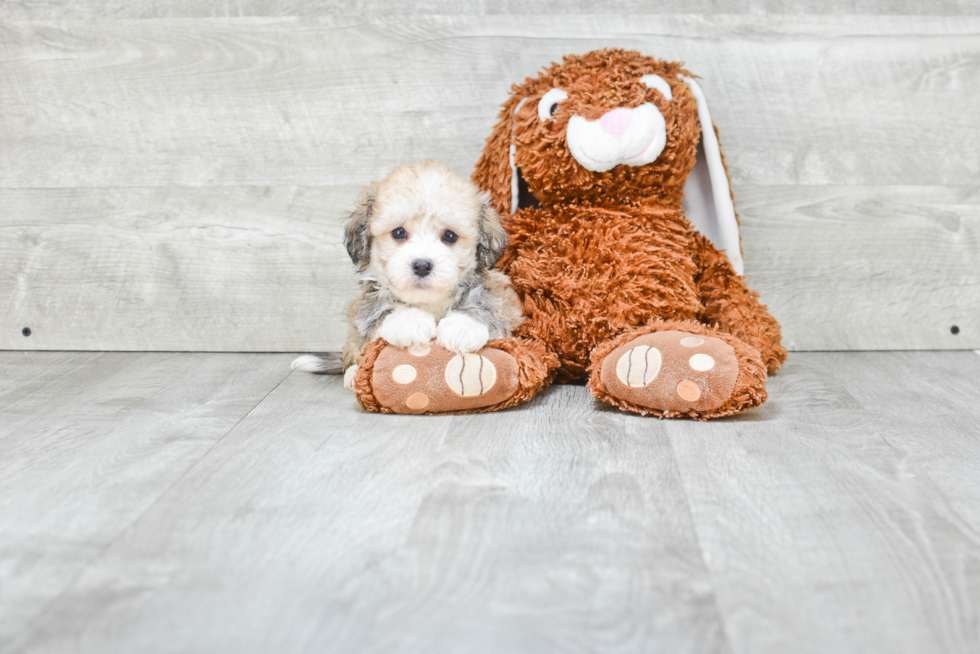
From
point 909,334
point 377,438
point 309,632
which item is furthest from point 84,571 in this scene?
point 909,334

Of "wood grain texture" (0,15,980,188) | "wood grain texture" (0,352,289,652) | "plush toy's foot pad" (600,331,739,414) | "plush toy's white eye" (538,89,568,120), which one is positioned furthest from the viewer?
"wood grain texture" (0,15,980,188)

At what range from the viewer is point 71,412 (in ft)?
4.79

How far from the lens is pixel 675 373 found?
1.34 meters

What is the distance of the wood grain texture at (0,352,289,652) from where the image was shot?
0.88 meters

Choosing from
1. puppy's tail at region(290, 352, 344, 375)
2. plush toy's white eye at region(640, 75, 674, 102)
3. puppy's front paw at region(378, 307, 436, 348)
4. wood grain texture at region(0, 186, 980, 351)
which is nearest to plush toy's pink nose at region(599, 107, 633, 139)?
plush toy's white eye at region(640, 75, 674, 102)

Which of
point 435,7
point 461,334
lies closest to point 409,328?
point 461,334

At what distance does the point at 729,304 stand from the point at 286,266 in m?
1.09

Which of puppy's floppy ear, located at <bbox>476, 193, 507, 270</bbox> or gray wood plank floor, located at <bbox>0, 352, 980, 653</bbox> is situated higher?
puppy's floppy ear, located at <bbox>476, 193, 507, 270</bbox>

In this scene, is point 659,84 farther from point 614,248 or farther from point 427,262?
point 427,262

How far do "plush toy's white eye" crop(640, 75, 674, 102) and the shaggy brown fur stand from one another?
1 cm

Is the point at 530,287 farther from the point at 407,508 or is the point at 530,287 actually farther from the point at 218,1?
the point at 218,1

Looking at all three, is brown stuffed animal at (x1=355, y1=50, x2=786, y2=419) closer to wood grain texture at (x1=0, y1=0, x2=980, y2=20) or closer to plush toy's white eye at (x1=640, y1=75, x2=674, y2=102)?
plush toy's white eye at (x1=640, y1=75, x2=674, y2=102)

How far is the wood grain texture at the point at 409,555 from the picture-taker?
→ 74cm

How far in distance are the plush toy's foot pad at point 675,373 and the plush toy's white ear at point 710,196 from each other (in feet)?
1.22
